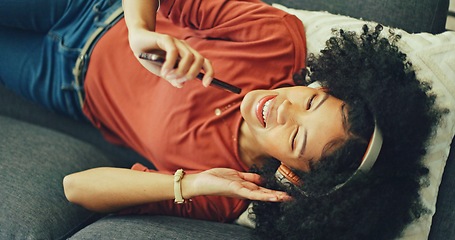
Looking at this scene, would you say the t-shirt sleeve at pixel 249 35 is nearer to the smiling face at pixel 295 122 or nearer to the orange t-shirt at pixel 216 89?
the orange t-shirt at pixel 216 89

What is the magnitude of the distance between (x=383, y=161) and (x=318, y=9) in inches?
20.9

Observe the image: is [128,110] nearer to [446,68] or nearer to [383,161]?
[383,161]

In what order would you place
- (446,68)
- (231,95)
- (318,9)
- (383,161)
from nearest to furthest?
(383,161) → (446,68) → (231,95) → (318,9)

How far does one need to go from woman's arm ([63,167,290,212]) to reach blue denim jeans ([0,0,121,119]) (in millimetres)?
371

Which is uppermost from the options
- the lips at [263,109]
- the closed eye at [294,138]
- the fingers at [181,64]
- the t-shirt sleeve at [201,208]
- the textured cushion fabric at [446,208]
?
the fingers at [181,64]

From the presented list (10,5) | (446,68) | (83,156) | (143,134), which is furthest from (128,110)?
(446,68)

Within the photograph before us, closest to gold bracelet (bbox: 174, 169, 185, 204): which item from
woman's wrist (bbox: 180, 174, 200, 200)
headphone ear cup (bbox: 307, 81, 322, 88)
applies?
woman's wrist (bbox: 180, 174, 200, 200)

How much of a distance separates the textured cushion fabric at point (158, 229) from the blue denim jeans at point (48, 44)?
1.57ft

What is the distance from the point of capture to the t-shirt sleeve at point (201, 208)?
4.58 ft

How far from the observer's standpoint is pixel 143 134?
1489mm

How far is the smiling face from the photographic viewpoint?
119cm

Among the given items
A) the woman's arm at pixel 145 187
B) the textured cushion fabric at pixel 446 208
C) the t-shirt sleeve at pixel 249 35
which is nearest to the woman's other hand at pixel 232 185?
the woman's arm at pixel 145 187

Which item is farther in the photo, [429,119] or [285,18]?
[285,18]

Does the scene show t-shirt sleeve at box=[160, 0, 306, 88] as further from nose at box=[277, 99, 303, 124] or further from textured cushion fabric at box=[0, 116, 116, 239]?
textured cushion fabric at box=[0, 116, 116, 239]
